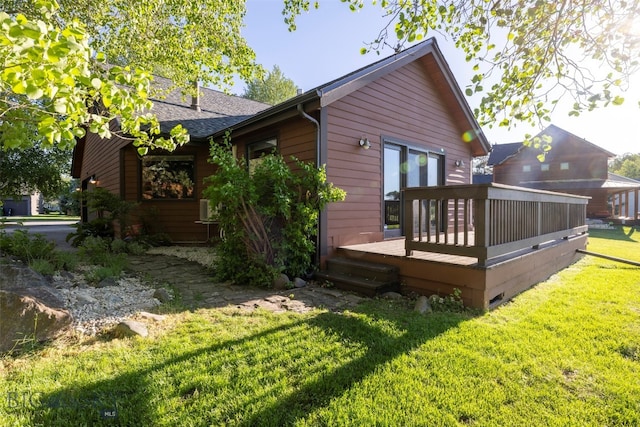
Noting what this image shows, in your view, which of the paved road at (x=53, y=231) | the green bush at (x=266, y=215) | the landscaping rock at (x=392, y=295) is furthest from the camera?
the paved road at (x=53, y=231)

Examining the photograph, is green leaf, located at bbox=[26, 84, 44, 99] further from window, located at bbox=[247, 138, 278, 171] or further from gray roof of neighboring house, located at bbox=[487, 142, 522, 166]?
gray roof of neighboring house, located at bbox=[487, 142, 522, 166]

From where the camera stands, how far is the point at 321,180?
462cm

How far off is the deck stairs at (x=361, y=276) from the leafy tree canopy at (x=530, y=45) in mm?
2240

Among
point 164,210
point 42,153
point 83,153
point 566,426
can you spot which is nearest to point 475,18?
point 566,426

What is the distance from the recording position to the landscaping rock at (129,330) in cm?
271

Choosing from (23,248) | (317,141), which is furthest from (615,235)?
(23,248)

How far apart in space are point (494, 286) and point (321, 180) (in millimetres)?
2561

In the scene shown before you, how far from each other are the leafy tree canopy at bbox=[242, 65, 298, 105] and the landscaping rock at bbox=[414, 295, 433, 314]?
24194 mm

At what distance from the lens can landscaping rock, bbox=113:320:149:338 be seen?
2.71 metres

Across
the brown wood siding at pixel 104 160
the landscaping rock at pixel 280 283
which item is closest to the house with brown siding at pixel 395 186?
the brown wood siding at pixel 104 160

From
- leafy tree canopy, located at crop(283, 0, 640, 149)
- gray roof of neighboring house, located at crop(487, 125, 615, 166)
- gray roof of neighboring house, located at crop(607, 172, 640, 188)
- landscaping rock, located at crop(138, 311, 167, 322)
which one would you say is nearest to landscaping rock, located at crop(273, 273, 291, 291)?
landscaping rock, located at crop(138, 311, 167, 322)

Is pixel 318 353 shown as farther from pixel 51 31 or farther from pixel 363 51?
pixel 363 51

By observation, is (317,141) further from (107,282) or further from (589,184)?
(589,184)

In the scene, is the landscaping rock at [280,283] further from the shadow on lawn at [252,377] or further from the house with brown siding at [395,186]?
the shadow on lawn at [252,377]
